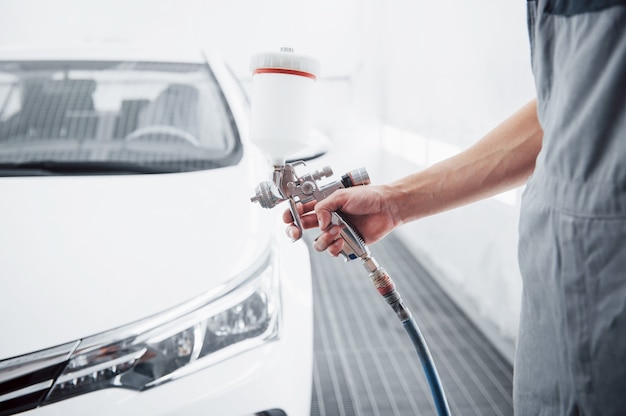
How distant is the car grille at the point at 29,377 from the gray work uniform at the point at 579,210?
84 cm

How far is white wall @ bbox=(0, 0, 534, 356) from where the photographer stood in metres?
2.18

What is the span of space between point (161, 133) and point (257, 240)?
770mm

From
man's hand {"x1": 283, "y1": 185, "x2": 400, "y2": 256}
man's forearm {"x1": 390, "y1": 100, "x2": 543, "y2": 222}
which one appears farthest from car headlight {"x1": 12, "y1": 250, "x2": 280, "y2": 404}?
man's forearm {"x1": 390, "y1": 100, "x2": 543, "y2": 222}

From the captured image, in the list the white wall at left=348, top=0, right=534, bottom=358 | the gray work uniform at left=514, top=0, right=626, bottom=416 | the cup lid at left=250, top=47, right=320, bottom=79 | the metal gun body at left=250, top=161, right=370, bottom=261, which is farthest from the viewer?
the white wall at left=348, top=0, right=534, bottom=358

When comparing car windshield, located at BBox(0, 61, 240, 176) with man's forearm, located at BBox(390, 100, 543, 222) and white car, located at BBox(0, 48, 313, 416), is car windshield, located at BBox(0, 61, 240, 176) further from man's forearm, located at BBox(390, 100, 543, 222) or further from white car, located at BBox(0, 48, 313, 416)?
man's forearm, located at BBox(390, 100, 543, 222)

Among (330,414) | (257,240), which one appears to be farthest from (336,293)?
(257,240)

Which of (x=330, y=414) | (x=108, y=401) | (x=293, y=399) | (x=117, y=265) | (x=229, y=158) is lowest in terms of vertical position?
(x=330, y=414)

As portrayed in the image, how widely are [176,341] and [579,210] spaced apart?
0.79 m

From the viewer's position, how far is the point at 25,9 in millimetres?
4605

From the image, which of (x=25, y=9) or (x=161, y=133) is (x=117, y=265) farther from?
(x=25, y=9)

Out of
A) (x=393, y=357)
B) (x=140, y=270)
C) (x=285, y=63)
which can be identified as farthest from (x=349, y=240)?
(x=393, y=357)

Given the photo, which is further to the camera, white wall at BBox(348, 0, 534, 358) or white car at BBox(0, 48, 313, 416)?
white wall at BBox(348, 0, 534, 358)

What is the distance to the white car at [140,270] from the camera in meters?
0.98

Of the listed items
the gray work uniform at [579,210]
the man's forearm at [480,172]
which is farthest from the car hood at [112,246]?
the gray work uniform at [579,210]
